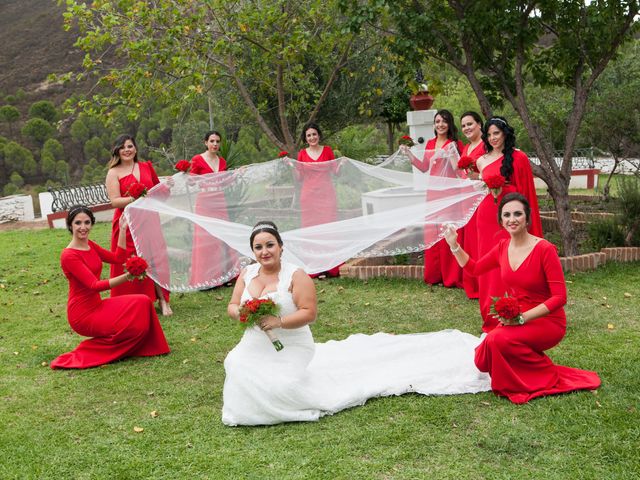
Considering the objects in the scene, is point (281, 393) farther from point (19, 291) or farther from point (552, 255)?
point (19, 291)

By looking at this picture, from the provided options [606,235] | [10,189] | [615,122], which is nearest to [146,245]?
[606,235]

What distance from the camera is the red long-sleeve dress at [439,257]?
860 centimetres

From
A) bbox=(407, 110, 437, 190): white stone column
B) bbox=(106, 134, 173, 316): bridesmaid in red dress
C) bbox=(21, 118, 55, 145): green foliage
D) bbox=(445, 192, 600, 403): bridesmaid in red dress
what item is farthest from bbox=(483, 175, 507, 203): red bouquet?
bbox=(21, 118, 55, 145): green foliage

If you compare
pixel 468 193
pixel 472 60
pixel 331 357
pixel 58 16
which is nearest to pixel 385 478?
pixel 331 357

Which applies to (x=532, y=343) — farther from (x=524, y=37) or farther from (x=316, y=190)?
(x=524, y=37)

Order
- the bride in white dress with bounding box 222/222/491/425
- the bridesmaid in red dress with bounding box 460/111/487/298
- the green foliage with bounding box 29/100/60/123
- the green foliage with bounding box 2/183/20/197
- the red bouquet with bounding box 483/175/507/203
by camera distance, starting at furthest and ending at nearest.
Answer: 1. the green foliage with bounding box 29/100/60/123
2. the green foliage with bounding box 2/183/20/197
3. the bridesmaid in red dress with bounding box 460/111/487/298
4. the red bouquet with bounding box 483/175/507/203
5. the bride in white dress with bounding box 222/222/491/425

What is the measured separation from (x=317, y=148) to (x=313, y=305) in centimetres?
470

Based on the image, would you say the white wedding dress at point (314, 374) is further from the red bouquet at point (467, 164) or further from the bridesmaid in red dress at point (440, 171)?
the bridesmaid in red dress at point (440, 171)

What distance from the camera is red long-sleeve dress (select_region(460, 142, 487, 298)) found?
7918mm

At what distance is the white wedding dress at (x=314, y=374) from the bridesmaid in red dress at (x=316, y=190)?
7.56ft

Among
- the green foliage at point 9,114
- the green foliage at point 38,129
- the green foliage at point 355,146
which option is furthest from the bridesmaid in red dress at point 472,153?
the green foliage at point 9,114

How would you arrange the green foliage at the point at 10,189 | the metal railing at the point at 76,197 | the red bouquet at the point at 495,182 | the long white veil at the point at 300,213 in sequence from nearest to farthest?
the red bouquet at the point at 495,182
the long white veil at the point at 300,213
the metal railing at the point at 76,197
the green foliage at the point at 10,189

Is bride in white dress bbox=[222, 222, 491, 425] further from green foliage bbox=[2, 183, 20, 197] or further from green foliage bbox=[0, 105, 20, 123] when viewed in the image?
green foliage bbox=[0, 105, 20, 123]

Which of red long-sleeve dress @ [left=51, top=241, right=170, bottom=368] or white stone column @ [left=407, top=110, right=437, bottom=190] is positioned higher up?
white stone column @ [left=407, top=110, right=437, bottom=190]
